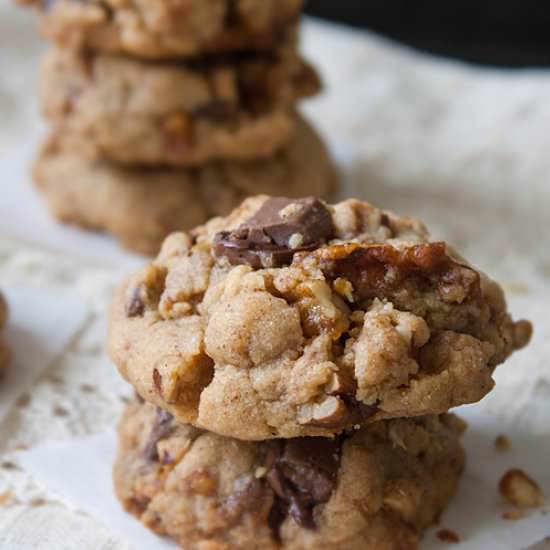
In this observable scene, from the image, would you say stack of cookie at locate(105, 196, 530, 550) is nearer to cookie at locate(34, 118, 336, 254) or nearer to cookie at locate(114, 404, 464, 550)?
cookie at locate(114, 404, 464, 550)

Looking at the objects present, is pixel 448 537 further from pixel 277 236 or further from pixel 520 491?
pixel 277 236

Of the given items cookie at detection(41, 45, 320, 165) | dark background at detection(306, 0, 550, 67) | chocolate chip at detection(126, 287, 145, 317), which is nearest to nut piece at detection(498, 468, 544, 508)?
chocolate chip at detection(126, 287, 145, 317)

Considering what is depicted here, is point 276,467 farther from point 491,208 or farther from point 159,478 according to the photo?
point 491,208

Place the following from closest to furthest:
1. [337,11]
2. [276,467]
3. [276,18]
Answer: [276,467] < [276,18] < [337,11]

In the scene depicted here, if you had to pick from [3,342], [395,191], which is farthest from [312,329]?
[395,191]

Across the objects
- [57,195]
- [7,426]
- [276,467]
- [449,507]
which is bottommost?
[57,195]

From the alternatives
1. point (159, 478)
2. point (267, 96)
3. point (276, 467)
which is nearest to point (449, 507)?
point (276, 467)
